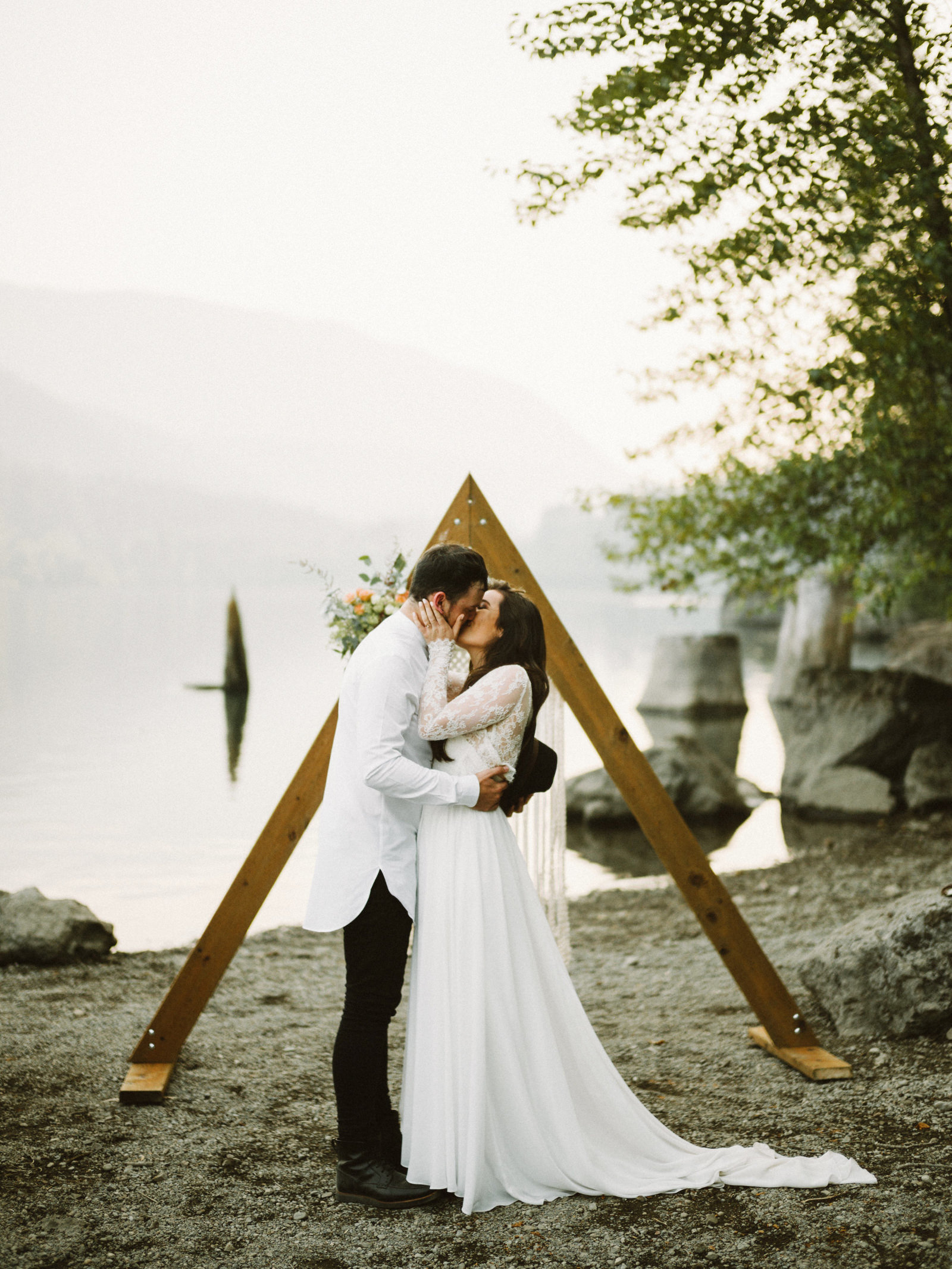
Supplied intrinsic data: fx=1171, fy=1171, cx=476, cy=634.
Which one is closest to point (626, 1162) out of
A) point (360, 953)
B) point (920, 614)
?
point (360, 953)

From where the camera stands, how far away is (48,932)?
8.09m

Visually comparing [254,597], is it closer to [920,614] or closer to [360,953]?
[920,614]

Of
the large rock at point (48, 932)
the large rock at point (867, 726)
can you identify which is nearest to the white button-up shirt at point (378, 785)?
the large rock at point (48, 932)

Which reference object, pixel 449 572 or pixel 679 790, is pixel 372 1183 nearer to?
pixel 449 572

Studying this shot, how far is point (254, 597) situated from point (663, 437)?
151794mm

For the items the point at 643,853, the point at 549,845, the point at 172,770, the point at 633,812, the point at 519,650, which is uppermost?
the point at 519,650

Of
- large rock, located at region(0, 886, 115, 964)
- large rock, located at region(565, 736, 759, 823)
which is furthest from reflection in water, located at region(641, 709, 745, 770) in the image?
large rock, located at region(0, 886, 115, 964)

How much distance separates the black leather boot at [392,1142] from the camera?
13.7 feet

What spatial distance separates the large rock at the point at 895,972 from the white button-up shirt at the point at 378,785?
2.86 metres

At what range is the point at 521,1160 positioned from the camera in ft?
13.5

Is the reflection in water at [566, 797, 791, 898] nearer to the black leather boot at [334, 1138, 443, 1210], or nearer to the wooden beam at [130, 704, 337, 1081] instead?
the wooden beam at [130, 704, 337, 1081]

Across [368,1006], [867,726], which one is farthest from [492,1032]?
[867,726]

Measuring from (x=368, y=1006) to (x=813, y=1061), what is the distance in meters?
2.51

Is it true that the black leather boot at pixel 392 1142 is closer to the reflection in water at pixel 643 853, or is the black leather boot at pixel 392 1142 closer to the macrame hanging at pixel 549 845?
the macrame hanging at pixel 549 845
